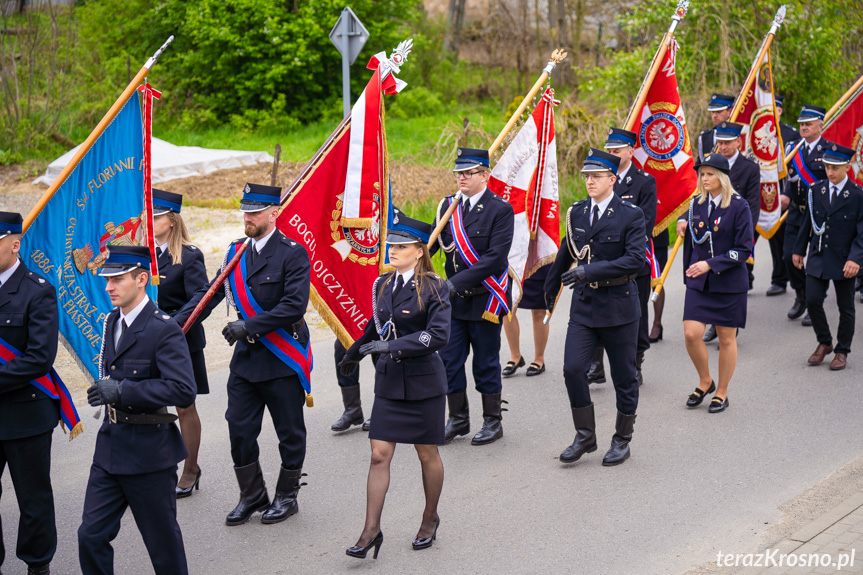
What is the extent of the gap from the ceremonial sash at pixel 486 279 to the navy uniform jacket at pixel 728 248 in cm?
177

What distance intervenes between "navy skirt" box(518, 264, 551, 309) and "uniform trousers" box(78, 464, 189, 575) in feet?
15.7

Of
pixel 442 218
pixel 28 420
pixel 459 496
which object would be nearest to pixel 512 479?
pixel 459 496

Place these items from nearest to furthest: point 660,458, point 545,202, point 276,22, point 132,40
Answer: point 660,458 < point 545,202 < point 276,22 < point 132,40

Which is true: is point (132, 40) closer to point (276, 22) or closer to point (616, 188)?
point (276, 22)

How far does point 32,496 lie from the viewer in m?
5.09

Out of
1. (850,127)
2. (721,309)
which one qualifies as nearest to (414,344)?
(721,309)

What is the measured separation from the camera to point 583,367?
670cm

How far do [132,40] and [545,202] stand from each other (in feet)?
69.4

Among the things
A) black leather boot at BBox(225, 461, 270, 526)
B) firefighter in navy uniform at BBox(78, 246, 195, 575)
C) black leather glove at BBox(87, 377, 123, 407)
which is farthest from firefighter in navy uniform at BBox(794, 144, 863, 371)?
black leather glove at BBox(87, 377, 123, 407)

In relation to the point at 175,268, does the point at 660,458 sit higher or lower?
lower

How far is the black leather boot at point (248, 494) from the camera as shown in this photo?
5902mm

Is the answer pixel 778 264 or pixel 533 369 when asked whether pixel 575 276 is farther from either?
pixel 778 264

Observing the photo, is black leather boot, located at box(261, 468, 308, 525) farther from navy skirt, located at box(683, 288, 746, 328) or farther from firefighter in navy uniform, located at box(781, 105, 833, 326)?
firefighter in navy uniform, located at box(781, 105, 833, 326)

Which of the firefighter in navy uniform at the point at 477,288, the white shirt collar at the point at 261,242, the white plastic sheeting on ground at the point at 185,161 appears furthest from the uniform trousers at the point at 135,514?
the white plastic sheeting on ground at the point at 185,161
